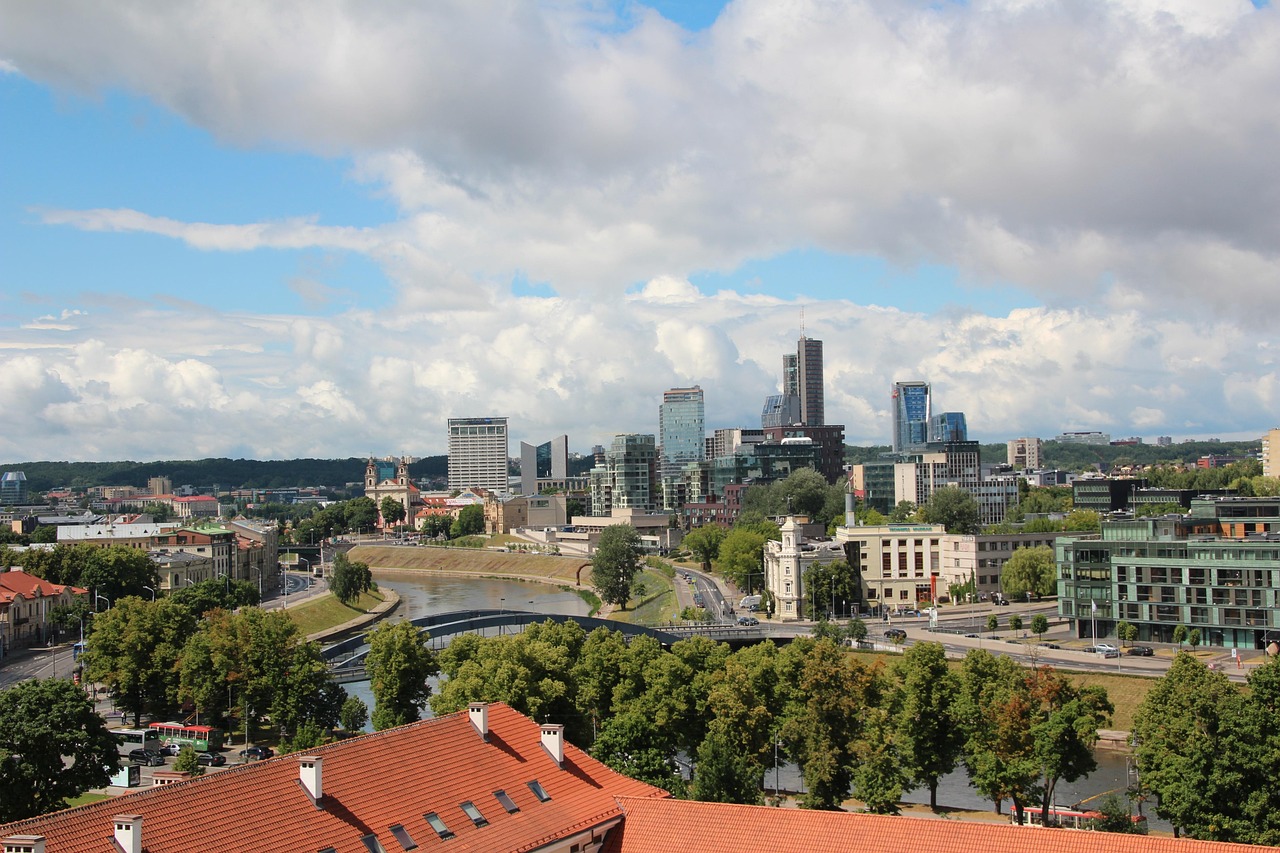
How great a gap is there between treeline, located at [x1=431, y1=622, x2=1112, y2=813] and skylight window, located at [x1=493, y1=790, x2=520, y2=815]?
11491mm

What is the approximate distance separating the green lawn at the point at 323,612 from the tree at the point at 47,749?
63.6 m

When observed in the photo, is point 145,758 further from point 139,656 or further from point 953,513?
point 953,513

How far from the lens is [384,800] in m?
30.0

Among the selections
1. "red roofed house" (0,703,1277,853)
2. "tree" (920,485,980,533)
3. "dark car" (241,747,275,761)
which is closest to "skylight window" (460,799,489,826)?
"red roofed house" (0,703,1277,853)

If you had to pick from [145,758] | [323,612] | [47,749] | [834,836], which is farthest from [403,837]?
[323,612]

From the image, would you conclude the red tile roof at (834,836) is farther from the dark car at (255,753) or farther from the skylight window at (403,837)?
the dark car at (255,753)

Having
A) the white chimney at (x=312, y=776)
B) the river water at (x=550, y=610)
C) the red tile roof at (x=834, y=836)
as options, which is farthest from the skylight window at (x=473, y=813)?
the river water at (x=550, y=610)

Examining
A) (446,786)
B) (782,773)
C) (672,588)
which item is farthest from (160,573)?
(446,786)

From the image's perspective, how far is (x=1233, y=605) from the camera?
83.4m

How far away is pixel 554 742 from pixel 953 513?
423 ft

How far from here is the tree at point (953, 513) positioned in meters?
156

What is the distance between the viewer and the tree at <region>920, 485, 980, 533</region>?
156 metres

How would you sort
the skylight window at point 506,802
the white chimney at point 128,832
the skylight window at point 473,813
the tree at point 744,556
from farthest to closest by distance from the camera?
the tree at point 744,556 < the skylight window at point 506,802 < the skylight window at point 473,813 < the white chimney at point 128,832

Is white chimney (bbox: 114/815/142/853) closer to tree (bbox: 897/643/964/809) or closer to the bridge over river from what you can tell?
tree (bbox: 897/643/964/809)
